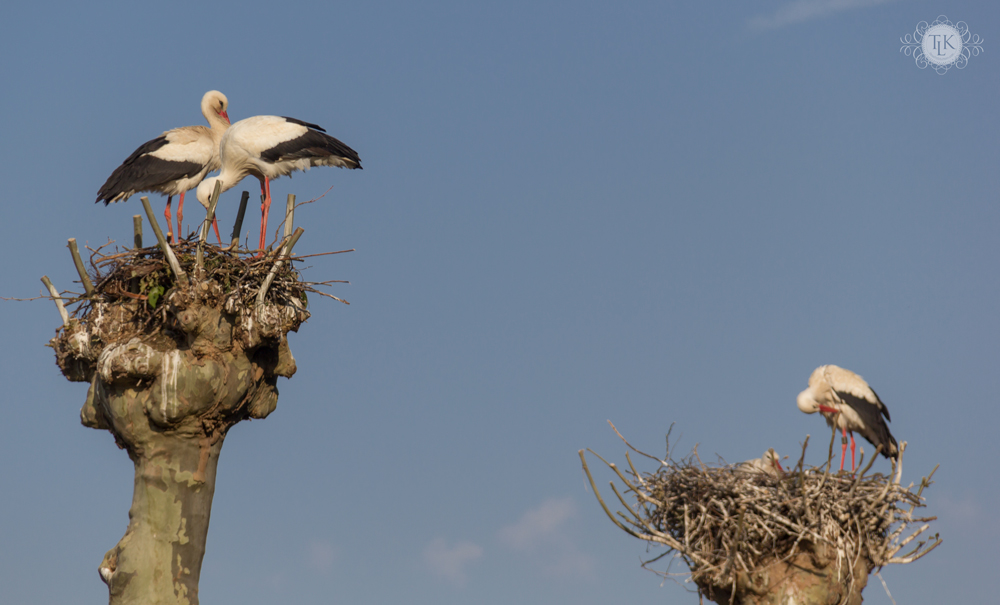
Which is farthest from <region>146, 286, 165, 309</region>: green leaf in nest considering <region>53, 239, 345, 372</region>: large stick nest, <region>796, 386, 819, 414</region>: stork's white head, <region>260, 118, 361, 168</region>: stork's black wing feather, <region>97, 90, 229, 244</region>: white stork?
<region>796, 386, 819, 414</region>: stork's white head

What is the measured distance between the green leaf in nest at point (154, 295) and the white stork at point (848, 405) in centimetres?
800

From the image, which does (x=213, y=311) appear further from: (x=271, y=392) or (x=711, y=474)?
(x=711, y=474)

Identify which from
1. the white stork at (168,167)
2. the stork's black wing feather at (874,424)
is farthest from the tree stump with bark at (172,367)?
the stork's black wing feather at (874,424)

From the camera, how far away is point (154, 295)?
40.4 feet

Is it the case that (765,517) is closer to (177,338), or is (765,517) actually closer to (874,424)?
(874,424)

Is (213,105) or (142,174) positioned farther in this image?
(213,105)

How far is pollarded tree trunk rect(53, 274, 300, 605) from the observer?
1162 centimetres

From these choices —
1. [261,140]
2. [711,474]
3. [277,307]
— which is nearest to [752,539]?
[711,474]

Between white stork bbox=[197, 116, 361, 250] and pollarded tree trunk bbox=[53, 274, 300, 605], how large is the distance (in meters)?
2.93

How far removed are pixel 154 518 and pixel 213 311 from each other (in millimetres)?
2358

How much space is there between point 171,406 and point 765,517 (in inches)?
253

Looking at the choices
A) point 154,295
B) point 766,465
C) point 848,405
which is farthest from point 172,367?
point 848,405

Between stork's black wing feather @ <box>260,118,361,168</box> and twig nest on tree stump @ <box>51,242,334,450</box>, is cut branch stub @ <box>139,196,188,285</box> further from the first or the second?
stork's black wing feather @ <box>260,118,361,168</box>

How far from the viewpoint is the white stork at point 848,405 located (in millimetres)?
13289
